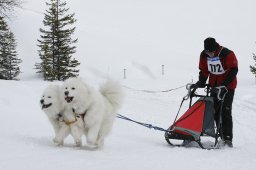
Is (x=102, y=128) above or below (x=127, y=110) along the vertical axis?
above

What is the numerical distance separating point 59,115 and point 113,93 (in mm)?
986

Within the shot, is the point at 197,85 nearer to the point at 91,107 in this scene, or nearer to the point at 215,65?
the point at 215,65

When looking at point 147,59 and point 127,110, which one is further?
point 147,59

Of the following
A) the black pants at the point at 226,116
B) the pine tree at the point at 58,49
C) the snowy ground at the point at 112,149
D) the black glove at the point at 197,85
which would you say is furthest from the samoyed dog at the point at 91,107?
Answer: the pine tree at the point at 58,49

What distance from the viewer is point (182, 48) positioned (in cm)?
6481

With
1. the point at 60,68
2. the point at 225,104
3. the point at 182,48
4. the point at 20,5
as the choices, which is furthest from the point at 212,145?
the point at 182,48

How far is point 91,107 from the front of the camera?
5.90 m

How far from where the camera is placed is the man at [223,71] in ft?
22.0

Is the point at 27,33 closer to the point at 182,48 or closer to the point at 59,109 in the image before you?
the point at 182,48

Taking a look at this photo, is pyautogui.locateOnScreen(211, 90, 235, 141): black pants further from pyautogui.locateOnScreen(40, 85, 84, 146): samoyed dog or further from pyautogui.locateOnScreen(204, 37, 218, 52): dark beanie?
pyautogui.locateOnScreen(40, 85, 84, 146): samoyed dog

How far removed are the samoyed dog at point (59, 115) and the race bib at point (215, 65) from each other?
92.6 inches

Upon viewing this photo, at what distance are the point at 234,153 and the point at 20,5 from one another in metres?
21.5

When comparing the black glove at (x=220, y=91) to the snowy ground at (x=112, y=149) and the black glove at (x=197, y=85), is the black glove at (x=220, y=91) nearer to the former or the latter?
the black glove at (x=197, y=85)

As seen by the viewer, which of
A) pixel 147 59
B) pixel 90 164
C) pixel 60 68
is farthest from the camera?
pixel 147 59
